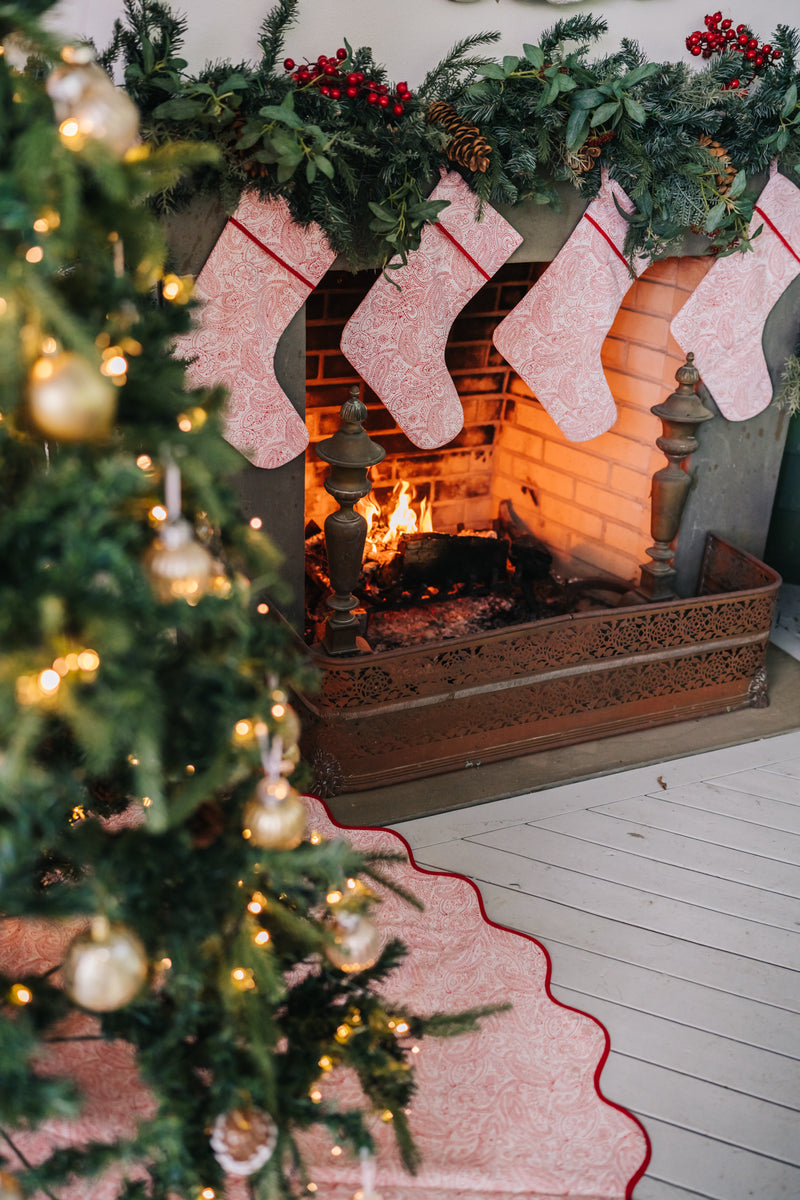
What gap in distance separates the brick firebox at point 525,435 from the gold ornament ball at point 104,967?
211 cm

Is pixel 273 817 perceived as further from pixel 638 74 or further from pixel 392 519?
pixel 392 519

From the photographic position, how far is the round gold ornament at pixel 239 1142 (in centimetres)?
120

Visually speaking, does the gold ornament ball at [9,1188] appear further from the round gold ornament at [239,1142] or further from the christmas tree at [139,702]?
the round gold ornament at [239,1142]

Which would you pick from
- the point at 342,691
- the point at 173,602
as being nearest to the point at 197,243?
the point at 342,691

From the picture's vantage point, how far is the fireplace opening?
3.00m

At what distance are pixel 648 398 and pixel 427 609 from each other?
89 centimetres

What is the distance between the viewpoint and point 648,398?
10.1 feet

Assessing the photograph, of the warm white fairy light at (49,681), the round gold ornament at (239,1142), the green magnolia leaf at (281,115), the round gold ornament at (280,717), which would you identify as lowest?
the round gold ornament at (239,1142)

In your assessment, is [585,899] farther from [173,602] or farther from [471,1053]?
[173,602]

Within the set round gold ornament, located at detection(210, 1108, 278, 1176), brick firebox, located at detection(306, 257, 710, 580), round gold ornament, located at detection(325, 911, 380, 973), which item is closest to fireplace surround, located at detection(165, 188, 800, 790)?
brick firebox, located at detection(306, 257, 710, 580)

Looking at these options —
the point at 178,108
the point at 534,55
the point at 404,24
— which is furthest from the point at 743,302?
the point at 178,108

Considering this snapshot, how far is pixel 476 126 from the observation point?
230 centimetres

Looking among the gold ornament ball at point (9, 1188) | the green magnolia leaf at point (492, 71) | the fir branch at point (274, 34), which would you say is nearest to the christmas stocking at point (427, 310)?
the green magnolia leaf at point (492, 71)

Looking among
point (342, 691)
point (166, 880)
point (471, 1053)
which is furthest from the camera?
point (342, 691)
